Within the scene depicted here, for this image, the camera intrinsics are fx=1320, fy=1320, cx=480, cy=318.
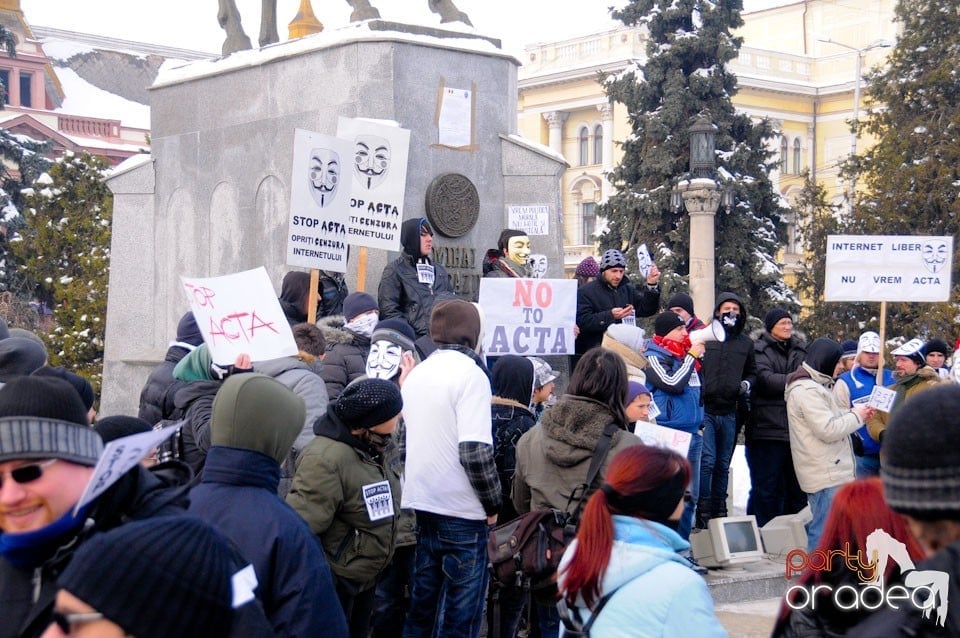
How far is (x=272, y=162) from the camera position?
11461 mm

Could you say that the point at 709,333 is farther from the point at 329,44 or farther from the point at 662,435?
the point at 329,44

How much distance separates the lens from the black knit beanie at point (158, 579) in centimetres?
235

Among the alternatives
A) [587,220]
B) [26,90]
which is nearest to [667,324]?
[26,90]

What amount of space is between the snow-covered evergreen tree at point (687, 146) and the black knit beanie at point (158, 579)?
30.5 metres

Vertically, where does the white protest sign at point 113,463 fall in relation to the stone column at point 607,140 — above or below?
below

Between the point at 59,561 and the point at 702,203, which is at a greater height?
the point at 702,203

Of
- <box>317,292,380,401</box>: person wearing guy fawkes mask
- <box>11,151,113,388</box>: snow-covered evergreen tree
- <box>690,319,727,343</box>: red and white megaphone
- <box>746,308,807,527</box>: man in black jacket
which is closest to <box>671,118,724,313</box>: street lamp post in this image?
<box>11,151,113,388</box>: snow-covered evergreen tree

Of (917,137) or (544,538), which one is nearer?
(544,538)

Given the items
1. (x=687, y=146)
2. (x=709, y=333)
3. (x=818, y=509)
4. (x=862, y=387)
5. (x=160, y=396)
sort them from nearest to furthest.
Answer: (x=160, y=396) → (x=818, y=509) → (x=709, y=333) → (x=862, y=387) → (x=687, y=146)

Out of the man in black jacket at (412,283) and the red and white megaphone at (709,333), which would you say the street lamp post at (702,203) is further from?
the man in black jacket at (412,283)

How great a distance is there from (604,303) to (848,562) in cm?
709

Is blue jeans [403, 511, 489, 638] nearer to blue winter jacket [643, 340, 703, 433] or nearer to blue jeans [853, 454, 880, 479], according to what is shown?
blue winter jacket [643, 340, 703, 433]

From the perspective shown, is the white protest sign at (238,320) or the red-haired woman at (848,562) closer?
the red-haired woman at (848,562)

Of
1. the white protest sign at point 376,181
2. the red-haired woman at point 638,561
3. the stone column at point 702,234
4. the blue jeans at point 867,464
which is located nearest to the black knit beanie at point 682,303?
the blue jeans at point 867,464
